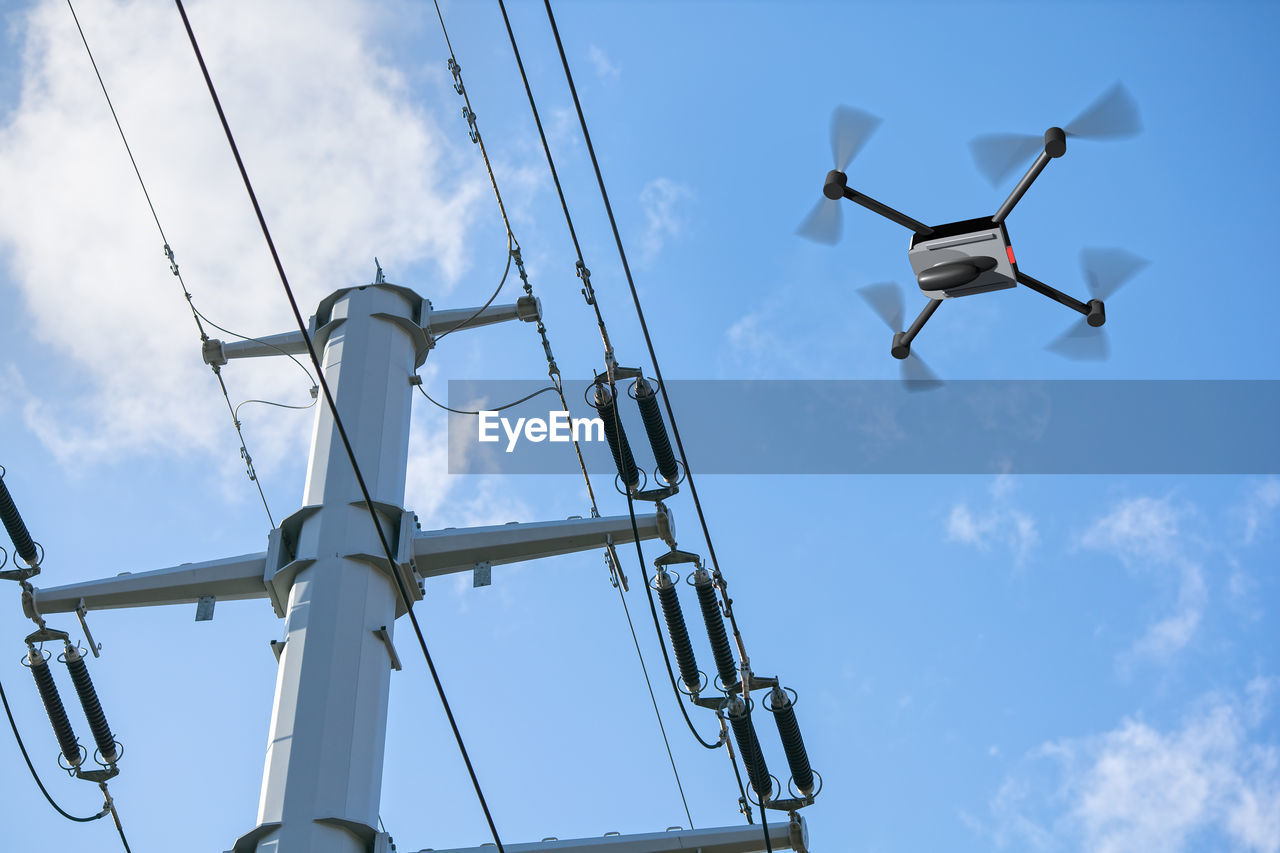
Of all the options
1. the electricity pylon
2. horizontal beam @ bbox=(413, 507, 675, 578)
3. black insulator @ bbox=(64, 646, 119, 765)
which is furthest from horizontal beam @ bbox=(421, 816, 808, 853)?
black insulator @ bbox=(64, 646, 119, 765)

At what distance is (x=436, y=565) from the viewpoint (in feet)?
42.8

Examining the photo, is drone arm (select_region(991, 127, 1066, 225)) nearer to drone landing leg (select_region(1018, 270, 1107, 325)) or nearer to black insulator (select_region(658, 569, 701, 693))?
drone landing leg (select_region(1018, 270, 1107, 325))

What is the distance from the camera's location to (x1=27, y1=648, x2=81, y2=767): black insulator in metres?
13.8

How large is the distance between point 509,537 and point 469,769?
382cm

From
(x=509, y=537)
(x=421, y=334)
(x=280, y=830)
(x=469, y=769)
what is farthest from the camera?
(x=421, y=334)

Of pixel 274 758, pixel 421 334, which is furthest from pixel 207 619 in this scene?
pixel 421 334

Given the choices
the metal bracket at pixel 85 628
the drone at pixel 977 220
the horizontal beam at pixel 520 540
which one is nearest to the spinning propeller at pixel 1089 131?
the drone at pixel 977 220

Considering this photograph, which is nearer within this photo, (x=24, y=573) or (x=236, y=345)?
(x=24, y=573)

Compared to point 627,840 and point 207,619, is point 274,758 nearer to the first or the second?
point 207,619

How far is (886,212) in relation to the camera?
1142cm

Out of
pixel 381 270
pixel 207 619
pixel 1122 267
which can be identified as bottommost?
pixel 207 619

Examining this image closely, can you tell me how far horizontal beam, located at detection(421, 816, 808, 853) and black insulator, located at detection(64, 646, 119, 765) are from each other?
15.0ft

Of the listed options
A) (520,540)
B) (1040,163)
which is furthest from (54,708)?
(1040,163)

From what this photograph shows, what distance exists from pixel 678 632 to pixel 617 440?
7.10ft
